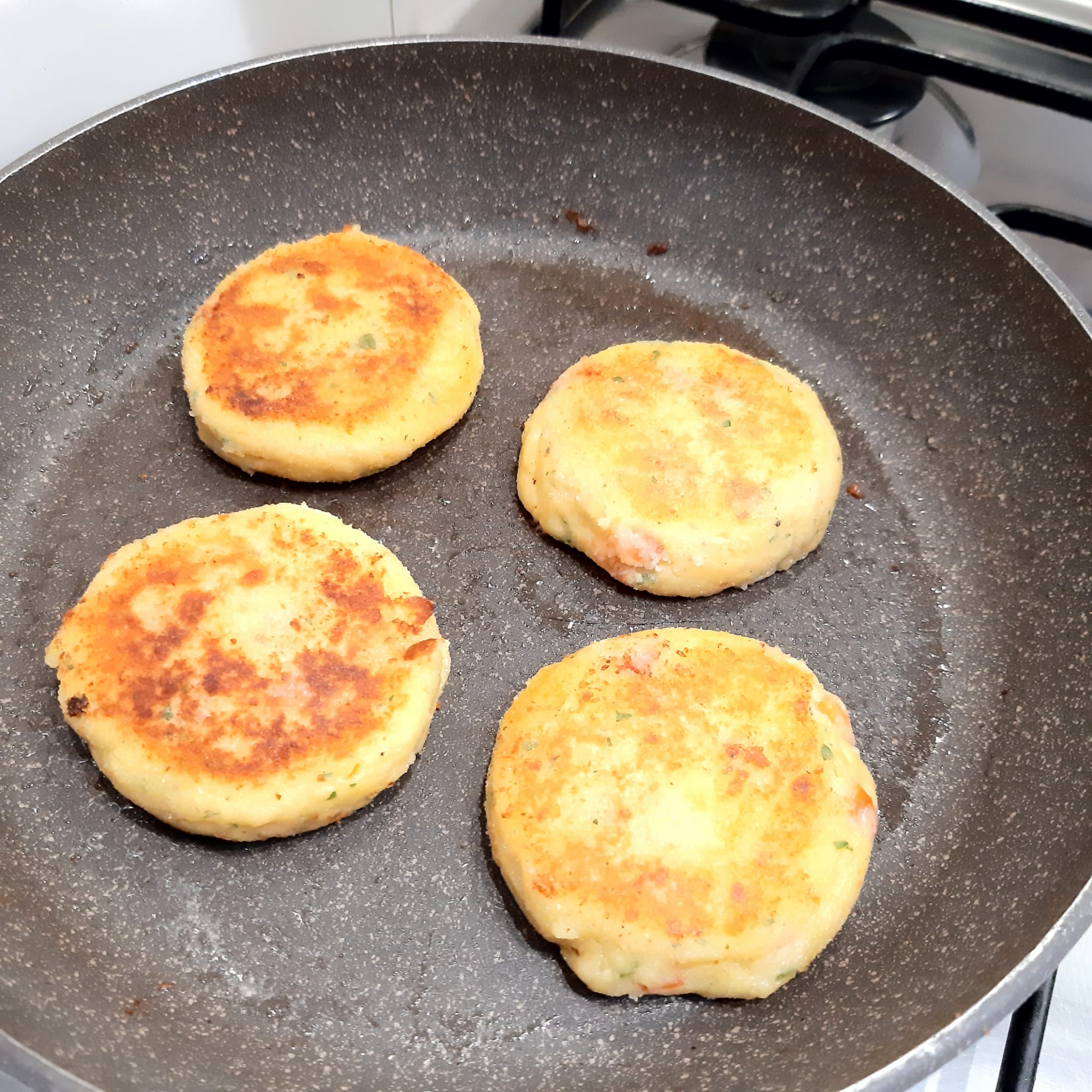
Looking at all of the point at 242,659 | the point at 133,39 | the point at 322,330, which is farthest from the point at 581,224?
the point at 242,659

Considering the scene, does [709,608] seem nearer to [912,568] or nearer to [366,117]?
[912,568]

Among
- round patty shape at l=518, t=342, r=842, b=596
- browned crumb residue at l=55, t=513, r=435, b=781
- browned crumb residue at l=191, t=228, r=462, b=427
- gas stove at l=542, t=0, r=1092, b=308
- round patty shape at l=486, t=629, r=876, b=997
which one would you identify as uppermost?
gas stove at l=542, t=0, r=1092, b=308

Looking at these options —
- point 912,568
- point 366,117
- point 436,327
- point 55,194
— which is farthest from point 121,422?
point 912,568

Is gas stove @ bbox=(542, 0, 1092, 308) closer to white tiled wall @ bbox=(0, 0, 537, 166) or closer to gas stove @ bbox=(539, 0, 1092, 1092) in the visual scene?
gas stove @ bbox=(539, 0, 1092, 1092)

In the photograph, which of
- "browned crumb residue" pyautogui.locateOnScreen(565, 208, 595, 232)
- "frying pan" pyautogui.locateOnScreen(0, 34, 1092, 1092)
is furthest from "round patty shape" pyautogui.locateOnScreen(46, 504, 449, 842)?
Answer: "browned crumb residue" pyautogui.locateOnScreen(565, 208, 595, 232)

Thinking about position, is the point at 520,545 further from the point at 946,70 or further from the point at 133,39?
the point at 946,70

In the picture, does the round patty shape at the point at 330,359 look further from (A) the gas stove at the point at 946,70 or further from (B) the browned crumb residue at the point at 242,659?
(A) the gas stove at the point at 946,70
